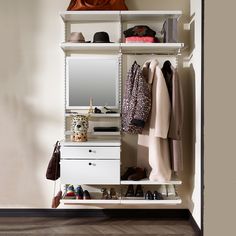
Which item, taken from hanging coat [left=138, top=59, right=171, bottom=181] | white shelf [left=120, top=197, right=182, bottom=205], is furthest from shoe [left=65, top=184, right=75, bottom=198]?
hanging coat [left=138, top=59, right=171, bottom=181]

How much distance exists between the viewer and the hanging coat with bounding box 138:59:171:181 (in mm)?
3209

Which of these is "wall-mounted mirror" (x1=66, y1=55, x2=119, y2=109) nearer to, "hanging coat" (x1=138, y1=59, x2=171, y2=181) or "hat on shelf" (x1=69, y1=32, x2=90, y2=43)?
"hat on shelf" (x1=69, y1=32, x2=90, y2=43)

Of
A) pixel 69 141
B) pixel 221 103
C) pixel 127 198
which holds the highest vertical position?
pixel 221 103

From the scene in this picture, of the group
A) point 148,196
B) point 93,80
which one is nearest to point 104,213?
point 148,196

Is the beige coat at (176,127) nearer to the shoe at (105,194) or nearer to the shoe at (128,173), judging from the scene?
the shoe at (128,173)

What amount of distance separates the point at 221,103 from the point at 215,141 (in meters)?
0.30

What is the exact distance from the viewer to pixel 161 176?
129 inches

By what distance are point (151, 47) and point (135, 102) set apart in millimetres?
560

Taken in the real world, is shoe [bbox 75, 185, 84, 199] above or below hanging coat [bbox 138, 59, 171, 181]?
below

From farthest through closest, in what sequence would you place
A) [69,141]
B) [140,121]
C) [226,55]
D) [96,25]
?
1. [96,25]
2. [69,141]
3. [140,121]
4. [226,55]

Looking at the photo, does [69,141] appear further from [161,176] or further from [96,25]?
[96,25]

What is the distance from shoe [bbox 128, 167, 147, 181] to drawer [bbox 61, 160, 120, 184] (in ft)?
0.73

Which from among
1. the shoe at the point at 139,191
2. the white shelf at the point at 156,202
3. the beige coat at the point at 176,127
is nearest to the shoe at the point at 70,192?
the white shelf at the point at 156,202

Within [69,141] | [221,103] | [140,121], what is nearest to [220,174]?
[221,103]
